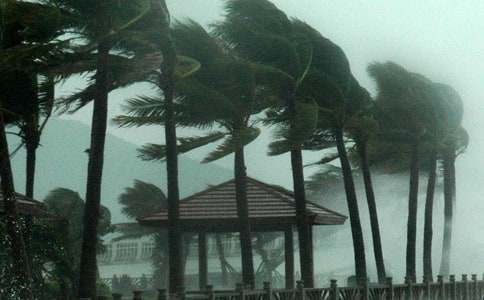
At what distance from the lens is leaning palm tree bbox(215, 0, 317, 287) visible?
3606 cm

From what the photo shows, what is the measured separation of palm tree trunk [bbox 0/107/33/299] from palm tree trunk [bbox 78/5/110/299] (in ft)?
4.17

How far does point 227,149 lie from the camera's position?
104 feet

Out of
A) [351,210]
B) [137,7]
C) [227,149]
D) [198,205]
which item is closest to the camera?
[137,7]

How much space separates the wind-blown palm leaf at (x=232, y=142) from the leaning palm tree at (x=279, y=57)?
365cm

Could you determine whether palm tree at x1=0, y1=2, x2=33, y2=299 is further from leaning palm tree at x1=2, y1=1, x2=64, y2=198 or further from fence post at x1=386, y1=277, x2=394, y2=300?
fence post at x1=386, y1=277, x2=394, y2=300

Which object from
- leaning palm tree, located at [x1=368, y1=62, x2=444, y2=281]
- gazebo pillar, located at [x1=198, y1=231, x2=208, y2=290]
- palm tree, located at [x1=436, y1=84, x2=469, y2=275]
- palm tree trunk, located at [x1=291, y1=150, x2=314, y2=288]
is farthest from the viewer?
palm tree, located at [x1=436, y1=84, x2=469, y2=275]

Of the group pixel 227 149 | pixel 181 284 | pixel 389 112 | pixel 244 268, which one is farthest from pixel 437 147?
pixel 181 284

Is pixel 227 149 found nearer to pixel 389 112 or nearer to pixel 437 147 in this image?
pixel 389 112

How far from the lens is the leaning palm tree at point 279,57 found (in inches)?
1420

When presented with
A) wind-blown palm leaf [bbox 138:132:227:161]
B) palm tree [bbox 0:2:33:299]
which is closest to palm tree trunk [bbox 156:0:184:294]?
wind-blown palm leaf [bbox 138:132:227:161]

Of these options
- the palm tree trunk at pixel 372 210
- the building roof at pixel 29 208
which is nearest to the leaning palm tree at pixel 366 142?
the palm tree trunk at pixel 372 210

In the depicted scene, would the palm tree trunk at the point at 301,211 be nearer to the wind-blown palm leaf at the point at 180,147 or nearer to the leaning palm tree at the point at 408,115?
the wind-blown palm leaf at the point at 180,147

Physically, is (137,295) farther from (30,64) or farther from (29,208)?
(29,208)

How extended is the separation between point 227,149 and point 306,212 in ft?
20.1
